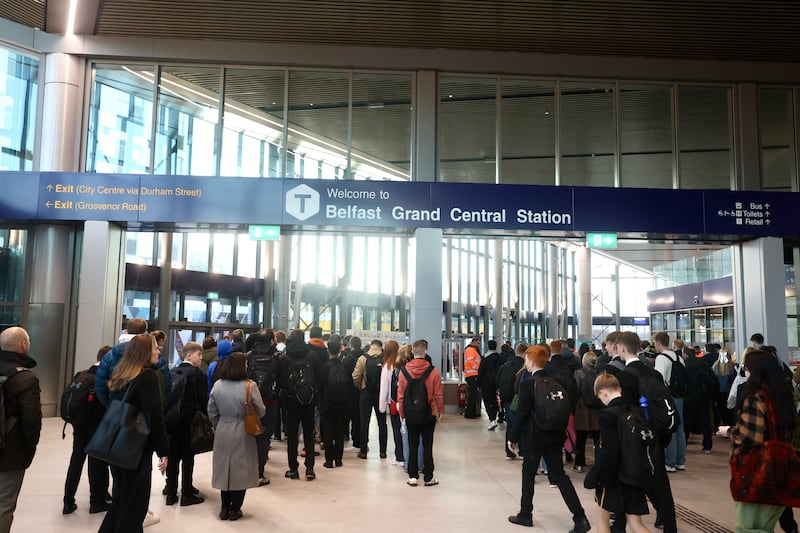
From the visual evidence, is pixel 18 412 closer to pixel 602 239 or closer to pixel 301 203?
pixel 301 203

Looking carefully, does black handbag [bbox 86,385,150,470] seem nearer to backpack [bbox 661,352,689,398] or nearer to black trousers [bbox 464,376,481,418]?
backpack [bbox 661,352,689,398]

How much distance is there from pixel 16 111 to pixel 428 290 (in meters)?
9.04

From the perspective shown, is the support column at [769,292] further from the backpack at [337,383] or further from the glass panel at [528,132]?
the backpack at [337,383]

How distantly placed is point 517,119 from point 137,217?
866 centimetres

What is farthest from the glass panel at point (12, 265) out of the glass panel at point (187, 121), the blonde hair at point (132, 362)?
the blonde hair at point (132, 362)

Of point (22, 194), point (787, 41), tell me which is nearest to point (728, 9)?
point (787, 41)

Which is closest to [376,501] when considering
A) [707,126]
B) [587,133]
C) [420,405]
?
[420,405]

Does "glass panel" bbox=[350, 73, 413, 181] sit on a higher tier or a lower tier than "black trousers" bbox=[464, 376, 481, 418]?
higher

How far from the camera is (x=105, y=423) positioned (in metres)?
4.21

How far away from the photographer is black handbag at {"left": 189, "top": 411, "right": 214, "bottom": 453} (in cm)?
565

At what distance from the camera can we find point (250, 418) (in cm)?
552

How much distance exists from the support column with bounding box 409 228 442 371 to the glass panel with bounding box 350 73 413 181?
1.60 meters

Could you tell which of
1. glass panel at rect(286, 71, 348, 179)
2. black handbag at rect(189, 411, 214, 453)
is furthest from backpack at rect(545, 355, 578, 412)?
glass panel at rect(286, 71, 348, 179)

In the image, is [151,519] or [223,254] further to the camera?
[223,254]
